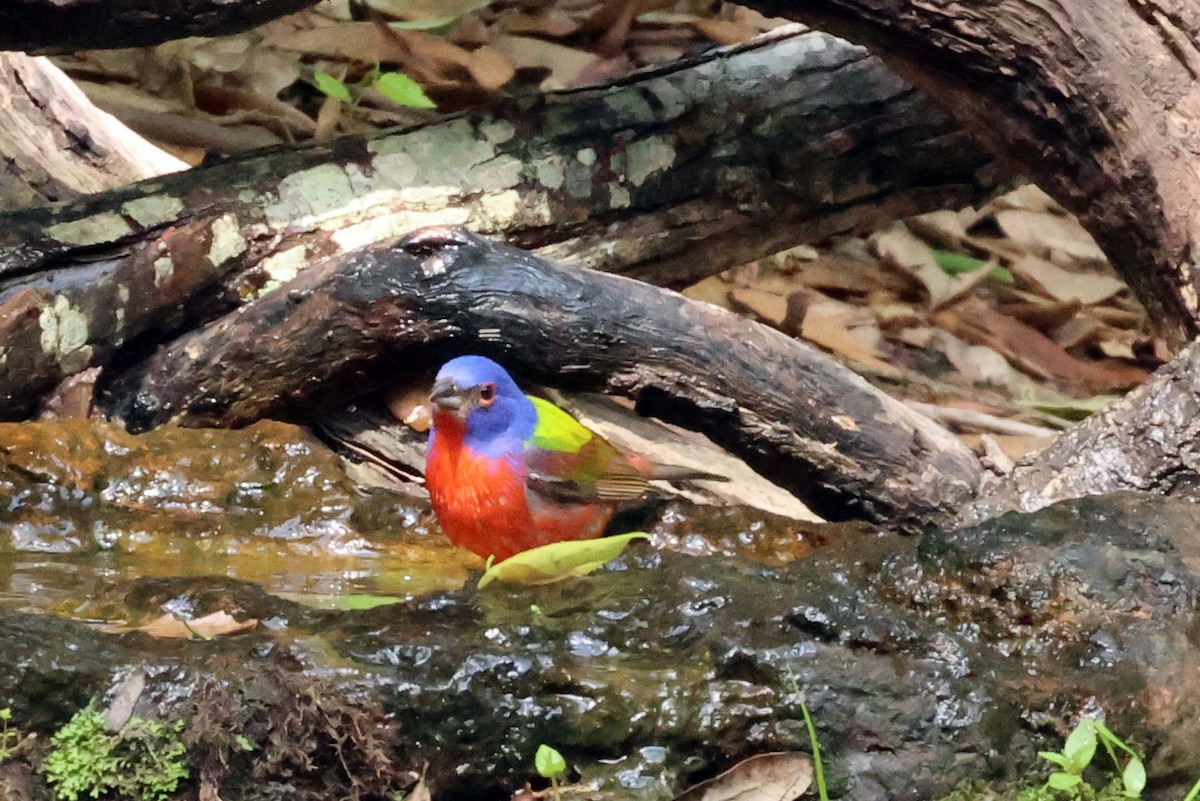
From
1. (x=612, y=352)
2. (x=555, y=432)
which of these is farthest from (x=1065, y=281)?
(x=555, y=432)

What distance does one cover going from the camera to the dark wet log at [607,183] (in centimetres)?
380

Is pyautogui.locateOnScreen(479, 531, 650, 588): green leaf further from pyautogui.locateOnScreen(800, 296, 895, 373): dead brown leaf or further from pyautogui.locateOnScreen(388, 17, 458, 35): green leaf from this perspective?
pyautogui.locateOnScreen(388, 17, 458, 35): green leaf

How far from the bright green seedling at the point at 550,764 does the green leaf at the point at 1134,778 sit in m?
0.87

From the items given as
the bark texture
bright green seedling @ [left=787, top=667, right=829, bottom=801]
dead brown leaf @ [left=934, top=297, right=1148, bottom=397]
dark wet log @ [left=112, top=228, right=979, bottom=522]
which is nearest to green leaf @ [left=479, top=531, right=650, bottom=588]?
bright green seedling @ [left=787, top=667, right=829, bottom=801]

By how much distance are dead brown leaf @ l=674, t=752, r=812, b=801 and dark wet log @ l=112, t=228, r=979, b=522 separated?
160cm

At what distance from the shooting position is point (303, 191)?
13.2 ft

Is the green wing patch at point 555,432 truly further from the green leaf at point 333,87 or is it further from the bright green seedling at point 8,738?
the green leaf at point 333,87

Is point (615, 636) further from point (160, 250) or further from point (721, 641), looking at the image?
point (160, 250)

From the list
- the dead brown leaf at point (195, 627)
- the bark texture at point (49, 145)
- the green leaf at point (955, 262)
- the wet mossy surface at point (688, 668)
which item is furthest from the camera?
the green leaf at point (955, 262)

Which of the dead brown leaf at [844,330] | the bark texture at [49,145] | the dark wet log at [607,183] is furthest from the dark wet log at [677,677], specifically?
the dead brown leaf at [844,330]

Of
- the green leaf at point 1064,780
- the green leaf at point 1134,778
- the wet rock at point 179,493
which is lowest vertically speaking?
the wet rock at point 179,493

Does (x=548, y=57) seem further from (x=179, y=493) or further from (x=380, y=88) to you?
(x=179, y=493)

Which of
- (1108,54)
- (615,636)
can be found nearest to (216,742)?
(615,636)

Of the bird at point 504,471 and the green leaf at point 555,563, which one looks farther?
the bird at point 504,471
